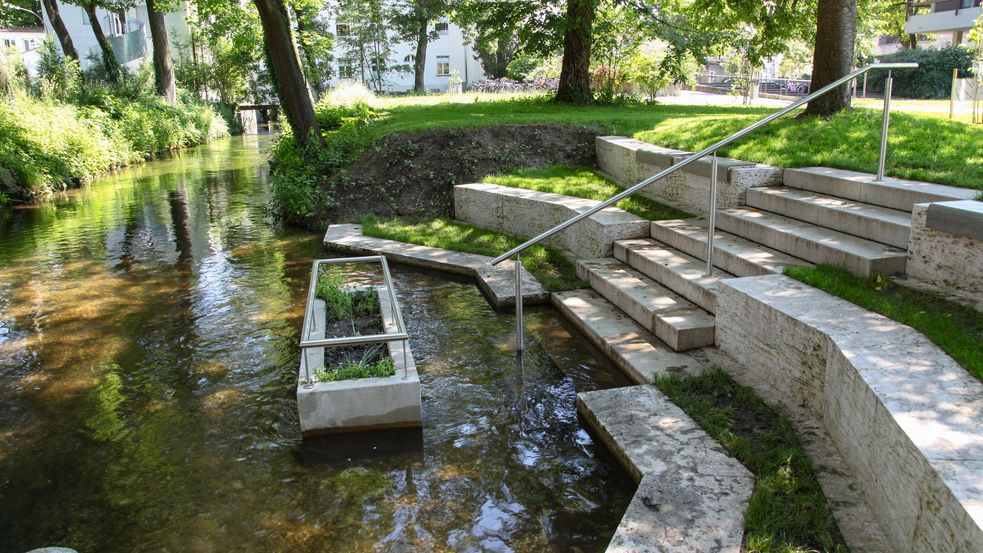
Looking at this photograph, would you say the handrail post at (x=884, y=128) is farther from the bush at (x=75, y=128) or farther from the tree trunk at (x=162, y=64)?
the tree trunk at (x=162, y=64)

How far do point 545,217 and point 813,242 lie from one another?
159 inches

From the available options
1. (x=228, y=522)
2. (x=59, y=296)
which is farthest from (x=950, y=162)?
(x=59, y=296)

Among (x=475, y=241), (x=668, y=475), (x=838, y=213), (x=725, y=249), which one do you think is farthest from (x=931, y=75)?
(x=668, y=475)

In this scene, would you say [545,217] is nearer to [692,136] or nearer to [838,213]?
[692,136]

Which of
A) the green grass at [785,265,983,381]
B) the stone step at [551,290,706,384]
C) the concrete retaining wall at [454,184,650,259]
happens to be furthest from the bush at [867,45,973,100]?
the green grass at [785,265,983,381]

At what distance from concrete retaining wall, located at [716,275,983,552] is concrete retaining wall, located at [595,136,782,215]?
95.1 inches

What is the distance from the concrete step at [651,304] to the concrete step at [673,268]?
0.21 ft

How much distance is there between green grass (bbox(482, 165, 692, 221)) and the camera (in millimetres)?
8883

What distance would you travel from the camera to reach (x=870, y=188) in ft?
22.0

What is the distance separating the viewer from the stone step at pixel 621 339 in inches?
225

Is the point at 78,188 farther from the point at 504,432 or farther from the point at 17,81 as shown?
the point at 504,432

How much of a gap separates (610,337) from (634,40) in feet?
51.3

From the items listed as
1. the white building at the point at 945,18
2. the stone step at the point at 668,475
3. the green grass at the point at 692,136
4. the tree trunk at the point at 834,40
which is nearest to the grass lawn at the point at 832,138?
the green grass at the point at 692,136

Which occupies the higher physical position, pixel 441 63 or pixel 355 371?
pixel 441 63
